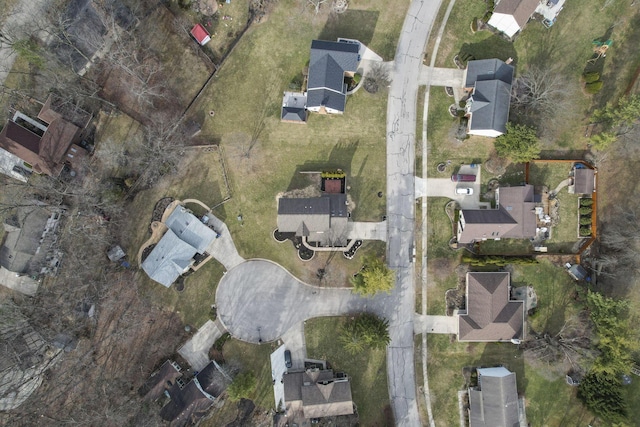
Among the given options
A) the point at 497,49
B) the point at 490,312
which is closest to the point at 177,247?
the point at 490,312

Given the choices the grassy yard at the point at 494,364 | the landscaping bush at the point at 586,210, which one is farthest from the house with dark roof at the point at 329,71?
the landscaping bush at the point at 586,210

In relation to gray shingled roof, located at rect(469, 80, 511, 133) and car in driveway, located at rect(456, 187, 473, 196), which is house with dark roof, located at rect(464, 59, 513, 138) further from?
car in driveway, located at rect(456, 187, 473, 196)

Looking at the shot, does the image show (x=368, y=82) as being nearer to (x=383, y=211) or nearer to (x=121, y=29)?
(x=383, y=211)

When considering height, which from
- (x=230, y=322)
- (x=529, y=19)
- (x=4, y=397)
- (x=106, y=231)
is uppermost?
(x=529, y=19)

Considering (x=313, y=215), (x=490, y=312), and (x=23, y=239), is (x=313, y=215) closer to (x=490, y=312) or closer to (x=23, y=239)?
(x=490, y=312)

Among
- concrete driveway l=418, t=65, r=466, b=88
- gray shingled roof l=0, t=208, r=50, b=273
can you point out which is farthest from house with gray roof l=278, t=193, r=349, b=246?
gray shingled roof l=0, t=208, r=50, b=273

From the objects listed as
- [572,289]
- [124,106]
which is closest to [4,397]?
[124,106]

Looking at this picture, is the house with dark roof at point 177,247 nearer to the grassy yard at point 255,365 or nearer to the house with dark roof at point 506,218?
the grassy yard at point 255,365
